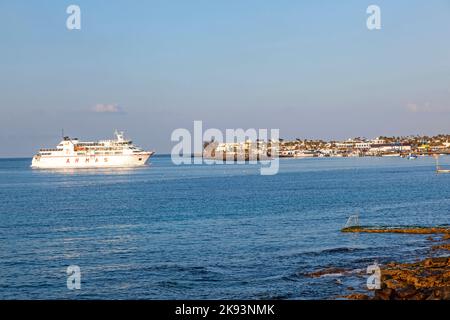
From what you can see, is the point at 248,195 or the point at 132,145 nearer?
the point at 248,195

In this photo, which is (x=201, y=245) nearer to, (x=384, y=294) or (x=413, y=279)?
(x=413, y=279)

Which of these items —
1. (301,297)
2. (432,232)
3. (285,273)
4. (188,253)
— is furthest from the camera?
(432,232)

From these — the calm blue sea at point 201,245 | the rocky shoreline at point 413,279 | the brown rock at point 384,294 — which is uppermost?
the brown rock at point 384,294

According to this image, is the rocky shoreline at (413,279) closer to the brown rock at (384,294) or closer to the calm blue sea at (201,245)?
the brown rock at (384,294)

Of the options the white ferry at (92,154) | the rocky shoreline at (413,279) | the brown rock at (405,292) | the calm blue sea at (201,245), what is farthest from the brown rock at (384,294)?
the white ferry at (92,154)

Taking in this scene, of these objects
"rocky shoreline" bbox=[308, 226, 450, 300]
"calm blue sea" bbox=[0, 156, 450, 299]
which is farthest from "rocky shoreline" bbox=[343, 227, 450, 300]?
"calm blue sea" bbox=[0, 156, 450, 299]

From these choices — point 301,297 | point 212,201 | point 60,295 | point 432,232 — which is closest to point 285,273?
point 301,297

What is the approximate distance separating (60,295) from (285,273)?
861 centimetres

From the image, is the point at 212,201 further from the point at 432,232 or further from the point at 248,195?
the point at 432,232

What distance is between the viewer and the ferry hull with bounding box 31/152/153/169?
156625 millimetres

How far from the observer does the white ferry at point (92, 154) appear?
155375 mm

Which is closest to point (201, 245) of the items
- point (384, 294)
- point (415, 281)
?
point (415, 281)

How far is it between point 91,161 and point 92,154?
1933mm
